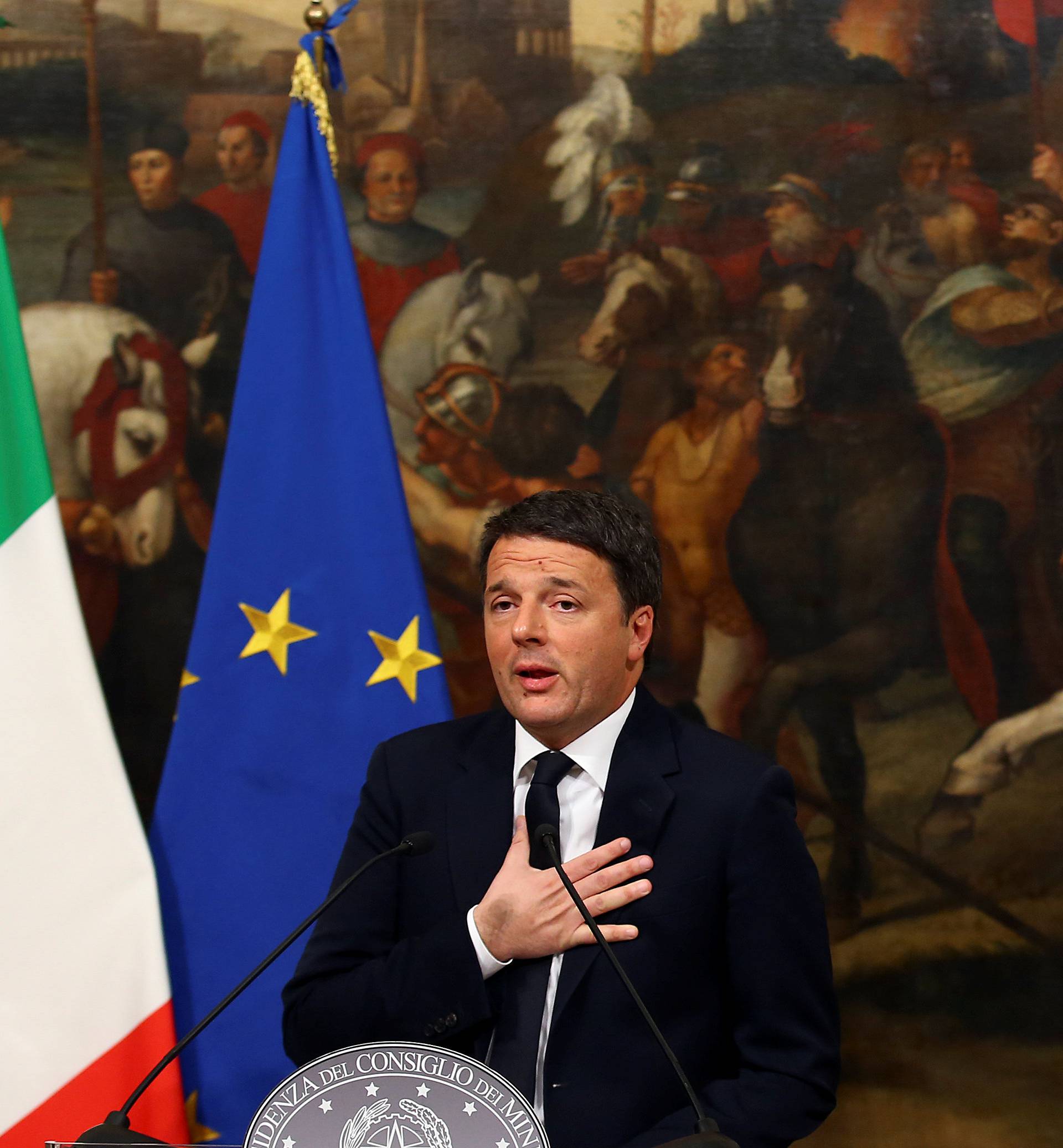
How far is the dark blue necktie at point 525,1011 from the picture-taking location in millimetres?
1771

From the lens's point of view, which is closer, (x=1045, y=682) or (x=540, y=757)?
(x=540, y=757)

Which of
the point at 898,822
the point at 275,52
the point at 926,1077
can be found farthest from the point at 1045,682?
the point at 275,52

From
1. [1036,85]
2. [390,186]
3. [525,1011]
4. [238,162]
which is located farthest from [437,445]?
[525,1011]

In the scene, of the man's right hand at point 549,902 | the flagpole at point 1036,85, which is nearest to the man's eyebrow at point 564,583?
the man's right hand at point 549,902

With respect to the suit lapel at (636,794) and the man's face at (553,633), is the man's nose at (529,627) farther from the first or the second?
the suit lapel at (636,794)

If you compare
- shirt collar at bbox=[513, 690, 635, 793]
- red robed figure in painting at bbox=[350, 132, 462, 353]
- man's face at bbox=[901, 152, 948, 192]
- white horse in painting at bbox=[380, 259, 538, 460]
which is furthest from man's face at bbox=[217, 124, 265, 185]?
shirt collar at bbox=[513, 690, 635, 793]

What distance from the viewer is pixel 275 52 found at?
148 inches

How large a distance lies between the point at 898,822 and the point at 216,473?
2396mm

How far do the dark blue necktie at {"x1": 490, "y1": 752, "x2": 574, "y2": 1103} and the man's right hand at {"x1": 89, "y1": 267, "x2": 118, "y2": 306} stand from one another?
260 cm

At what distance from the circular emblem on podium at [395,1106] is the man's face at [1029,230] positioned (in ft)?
10.7

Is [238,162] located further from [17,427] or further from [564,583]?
[564,583]

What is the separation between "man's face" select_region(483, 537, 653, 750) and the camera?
6.13 feet

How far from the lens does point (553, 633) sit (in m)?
1.87

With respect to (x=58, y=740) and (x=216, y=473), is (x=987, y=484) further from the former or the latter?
(x=58, y=740)
